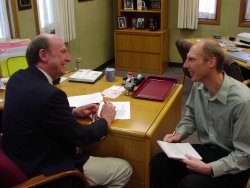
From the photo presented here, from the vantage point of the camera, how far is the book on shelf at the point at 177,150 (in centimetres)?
173

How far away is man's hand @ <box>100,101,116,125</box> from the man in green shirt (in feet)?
1.17

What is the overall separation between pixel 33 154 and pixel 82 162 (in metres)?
0.31

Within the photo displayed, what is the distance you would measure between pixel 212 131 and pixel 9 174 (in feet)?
3.78

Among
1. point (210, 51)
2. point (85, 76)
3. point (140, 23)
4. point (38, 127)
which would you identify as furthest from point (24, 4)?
point (210, 51)

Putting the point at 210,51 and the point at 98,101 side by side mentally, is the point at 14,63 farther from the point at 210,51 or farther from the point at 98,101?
the point at 210,51

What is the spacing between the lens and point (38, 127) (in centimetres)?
153

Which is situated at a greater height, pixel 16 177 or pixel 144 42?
pixel 144 42

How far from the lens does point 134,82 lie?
2393mm

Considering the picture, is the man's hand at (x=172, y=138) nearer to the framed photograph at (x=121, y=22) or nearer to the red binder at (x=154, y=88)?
the red binder at (x=154, y=88)

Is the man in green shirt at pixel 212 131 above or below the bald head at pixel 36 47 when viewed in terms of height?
below

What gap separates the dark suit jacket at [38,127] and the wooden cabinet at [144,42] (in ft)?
11.7

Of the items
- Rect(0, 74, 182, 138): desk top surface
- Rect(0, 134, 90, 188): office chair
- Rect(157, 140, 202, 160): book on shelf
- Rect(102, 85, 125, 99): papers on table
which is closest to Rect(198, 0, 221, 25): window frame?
Rect(0, 74, 182, 138): desk top surface

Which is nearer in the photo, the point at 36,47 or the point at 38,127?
the point at 38,127

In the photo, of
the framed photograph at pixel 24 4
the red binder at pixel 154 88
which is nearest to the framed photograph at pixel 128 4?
the framed photograph at pixel 24 4
